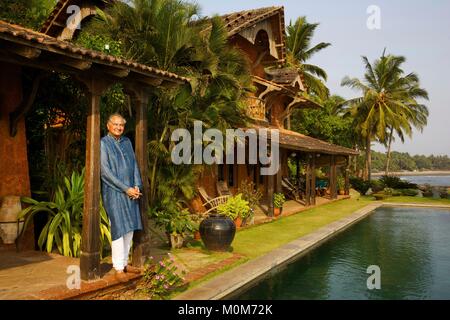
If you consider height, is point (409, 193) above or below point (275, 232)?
above

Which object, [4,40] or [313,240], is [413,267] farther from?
[4,40]

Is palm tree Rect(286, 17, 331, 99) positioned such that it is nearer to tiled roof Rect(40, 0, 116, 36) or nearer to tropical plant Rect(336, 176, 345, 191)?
tropical plant Rect(336, 176, 345, 191)

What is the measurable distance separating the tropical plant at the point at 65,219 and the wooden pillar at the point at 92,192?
1819mm

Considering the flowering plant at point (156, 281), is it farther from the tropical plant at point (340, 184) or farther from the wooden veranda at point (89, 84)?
the tropical plant at point (340, 184)

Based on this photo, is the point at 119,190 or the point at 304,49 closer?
the point at 119,190

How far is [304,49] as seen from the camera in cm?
3388

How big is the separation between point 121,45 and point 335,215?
1110 cm

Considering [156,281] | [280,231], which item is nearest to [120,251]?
[156,281]

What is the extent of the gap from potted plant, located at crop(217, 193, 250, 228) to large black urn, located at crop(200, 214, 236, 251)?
8.43 feet

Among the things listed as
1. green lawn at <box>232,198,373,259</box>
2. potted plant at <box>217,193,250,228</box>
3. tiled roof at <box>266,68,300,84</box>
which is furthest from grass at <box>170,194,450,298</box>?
tiled roof at <box>266,68,300,84</box>

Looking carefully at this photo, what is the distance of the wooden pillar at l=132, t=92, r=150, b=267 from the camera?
608 cm

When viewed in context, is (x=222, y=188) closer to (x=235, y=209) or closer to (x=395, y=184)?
(x=235, y=209)

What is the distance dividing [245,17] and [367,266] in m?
12.6
